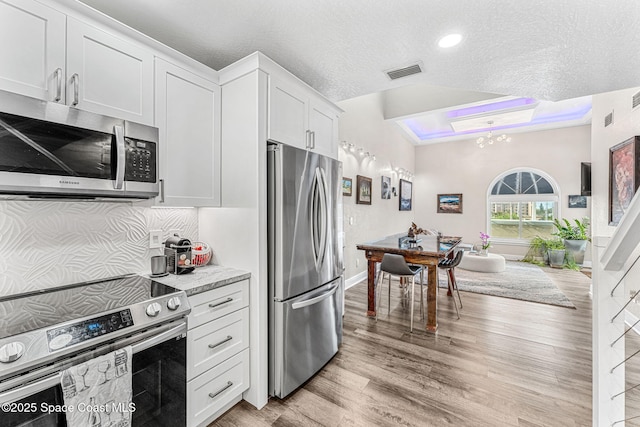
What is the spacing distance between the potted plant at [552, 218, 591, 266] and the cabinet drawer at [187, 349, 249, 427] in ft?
23.8

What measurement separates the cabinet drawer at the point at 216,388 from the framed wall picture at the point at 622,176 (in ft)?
13.4

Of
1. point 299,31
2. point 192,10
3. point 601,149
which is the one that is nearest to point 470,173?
point 601,149

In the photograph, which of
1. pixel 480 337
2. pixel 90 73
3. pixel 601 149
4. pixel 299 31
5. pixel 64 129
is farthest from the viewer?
pixel 601 149

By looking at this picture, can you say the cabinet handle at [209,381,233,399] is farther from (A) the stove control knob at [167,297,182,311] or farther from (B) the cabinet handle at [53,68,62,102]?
(B) the cabinet handle at [53,68,62,102]

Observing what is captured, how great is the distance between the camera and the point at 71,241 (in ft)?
5.33

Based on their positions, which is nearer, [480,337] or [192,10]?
[192,10]

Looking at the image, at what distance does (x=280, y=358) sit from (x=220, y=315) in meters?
0.54

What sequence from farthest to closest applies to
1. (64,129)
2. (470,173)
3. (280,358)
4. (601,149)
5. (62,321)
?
1. (470,173)
2. (601,149)
3. (280,358)
4. (64,129)
5. (62,321)

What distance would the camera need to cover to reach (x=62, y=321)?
43.4 inches

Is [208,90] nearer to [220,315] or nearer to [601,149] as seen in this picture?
[220,315]

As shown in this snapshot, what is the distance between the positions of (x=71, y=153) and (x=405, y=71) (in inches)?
89.9

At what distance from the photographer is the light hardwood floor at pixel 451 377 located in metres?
1.79

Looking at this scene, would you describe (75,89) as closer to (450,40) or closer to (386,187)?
(450,40)

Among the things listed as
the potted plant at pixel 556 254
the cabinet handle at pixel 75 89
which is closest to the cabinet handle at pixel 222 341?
the cabinet handle at pixel 75 89
